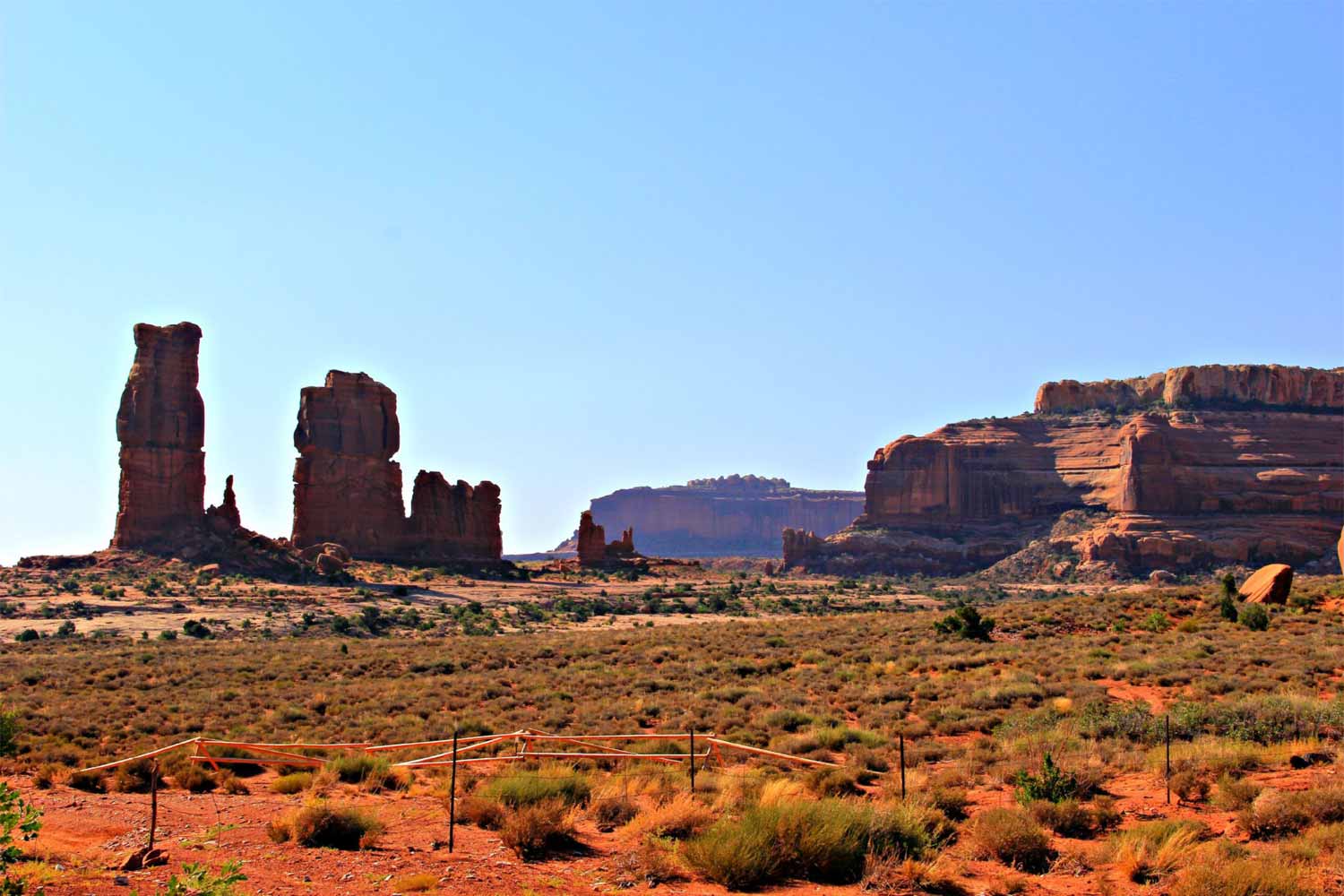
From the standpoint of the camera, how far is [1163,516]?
110m

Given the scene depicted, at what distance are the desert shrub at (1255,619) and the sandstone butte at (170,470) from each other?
5675cm

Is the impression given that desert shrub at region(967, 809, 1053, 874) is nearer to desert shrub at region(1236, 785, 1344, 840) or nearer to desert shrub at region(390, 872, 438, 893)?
desert shrub at region(1236, 785, 1344, 840)

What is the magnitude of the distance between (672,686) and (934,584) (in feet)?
274

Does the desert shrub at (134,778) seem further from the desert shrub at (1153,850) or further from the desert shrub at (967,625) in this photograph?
Answer: the desert shrub at (967,625)

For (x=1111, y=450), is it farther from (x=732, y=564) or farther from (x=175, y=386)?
(x=175, y=386)

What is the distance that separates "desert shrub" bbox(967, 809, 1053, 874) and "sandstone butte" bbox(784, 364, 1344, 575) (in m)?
96.7

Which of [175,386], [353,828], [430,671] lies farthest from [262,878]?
[175,386]

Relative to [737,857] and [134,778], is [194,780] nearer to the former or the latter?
[134,778]

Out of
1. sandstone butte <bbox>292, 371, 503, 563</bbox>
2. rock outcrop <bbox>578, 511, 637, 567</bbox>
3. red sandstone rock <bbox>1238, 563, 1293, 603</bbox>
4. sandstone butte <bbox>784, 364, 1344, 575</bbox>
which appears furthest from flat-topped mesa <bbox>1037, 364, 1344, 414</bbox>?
red sandstone rock <bbox>1238, 563, 1293, 603</bbox>

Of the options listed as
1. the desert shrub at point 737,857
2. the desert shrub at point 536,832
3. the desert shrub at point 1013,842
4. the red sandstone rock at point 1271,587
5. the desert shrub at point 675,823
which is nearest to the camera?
the desert shrub at point 737,857

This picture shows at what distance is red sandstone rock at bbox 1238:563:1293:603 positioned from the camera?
33625 millimetres

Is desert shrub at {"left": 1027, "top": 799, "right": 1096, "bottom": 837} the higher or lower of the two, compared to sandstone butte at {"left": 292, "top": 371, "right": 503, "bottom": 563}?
lower

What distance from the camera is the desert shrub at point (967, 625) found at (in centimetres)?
3173

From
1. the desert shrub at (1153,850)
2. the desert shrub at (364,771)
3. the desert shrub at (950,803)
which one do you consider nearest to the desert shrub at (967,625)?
the desert shrub at (950,803)
